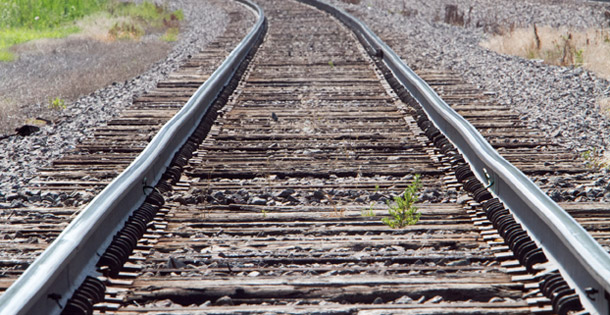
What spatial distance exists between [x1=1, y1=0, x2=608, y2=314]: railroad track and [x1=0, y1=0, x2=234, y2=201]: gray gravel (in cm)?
66

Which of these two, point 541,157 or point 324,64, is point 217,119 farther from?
point 324,64

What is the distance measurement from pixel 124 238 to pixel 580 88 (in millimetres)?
7382

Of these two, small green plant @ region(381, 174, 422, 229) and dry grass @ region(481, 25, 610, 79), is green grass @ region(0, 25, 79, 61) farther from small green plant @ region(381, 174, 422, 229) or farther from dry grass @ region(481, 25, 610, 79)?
small green plant @ region(381, 174, 422, 229)

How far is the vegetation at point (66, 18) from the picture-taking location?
61.8 ft

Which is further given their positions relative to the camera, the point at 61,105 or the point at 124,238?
the point at 61,105

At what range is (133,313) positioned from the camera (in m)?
3.28

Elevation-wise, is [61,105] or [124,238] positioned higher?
[124,238]

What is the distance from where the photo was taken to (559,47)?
1350cm

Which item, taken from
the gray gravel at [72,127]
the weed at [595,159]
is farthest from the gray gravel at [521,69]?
the gray gravel at [72,127]

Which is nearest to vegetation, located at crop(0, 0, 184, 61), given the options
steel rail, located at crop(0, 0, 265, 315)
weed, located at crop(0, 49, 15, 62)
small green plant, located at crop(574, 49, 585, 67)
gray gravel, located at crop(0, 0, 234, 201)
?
weed, located at crop(0, 49, 15, 62)

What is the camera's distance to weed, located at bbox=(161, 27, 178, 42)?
1790 cm

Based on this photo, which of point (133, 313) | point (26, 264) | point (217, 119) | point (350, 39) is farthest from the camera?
point (350, 39)

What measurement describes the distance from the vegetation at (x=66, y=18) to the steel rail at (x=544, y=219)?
12.8 m

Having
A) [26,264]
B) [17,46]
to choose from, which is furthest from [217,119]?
[17,46]
